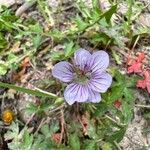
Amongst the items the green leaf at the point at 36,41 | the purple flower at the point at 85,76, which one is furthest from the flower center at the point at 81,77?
the green leaf at the point at 36,41

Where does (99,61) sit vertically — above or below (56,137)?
above

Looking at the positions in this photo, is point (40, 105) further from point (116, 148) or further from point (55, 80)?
point (116, 148)

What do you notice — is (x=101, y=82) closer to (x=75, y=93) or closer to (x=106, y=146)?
(x=75, y=93)

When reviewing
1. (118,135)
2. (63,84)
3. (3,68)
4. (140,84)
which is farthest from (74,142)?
(3,68)

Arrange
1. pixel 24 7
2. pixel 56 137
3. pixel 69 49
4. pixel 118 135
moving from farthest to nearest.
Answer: pixel 24 7, pixel 69 49, pixel 56 137, pixel 118 135

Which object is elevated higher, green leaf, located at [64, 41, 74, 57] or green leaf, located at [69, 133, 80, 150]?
green leaf, located at [64, 41, 74, 57]

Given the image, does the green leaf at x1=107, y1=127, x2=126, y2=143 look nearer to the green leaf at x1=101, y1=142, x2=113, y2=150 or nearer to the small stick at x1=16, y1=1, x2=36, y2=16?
the green leaf at x1=101, y1=142, x2=113, y2=150

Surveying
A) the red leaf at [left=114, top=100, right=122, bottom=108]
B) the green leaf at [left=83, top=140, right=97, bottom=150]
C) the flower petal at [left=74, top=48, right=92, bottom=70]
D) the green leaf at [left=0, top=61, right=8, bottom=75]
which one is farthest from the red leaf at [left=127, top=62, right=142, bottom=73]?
the green leaf at [left=0, top=61, right=8, bottom=75]

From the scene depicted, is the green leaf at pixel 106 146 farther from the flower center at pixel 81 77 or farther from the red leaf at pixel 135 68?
the red leaf at pixel 135 68

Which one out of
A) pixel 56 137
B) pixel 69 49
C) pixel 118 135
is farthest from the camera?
pixel 69 49
